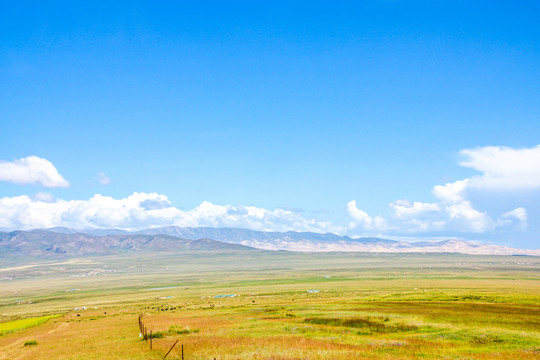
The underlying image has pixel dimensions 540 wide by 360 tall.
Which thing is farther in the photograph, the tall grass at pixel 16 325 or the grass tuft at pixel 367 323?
the tall grass at pixel 16 325

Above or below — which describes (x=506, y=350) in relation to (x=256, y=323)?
above

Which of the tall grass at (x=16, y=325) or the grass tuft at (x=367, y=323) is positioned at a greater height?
the grass tuft at (x=367, y=323)

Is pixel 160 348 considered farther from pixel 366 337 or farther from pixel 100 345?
pixel 366 337

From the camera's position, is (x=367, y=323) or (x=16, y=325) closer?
(x=367, y=323)

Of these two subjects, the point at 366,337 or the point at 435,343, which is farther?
the point at 366,337

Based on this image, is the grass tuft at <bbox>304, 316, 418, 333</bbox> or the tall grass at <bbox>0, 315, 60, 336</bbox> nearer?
the grass tuft at <bbox>304, 316, 418, 333</bbox>

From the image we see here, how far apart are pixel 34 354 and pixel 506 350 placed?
4140 cm

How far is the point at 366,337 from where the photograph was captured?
36.4m

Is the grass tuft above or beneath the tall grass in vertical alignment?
above

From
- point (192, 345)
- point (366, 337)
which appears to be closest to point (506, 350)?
point (366, 337)

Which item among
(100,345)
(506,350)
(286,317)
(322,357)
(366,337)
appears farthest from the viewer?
(286,317)

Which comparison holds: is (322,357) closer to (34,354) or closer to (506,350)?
(506,350)

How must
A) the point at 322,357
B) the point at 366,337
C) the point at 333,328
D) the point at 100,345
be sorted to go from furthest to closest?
the point at 333,328 < the point at 100,345 < the point at 366,337 < the point at 322,357

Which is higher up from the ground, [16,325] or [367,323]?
[367,323]
